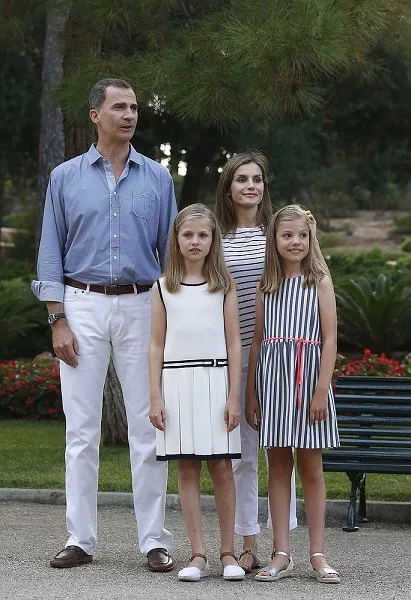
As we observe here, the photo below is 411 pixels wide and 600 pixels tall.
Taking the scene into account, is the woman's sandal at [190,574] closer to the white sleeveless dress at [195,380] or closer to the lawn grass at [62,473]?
the white sleeveless dress at [195,380]

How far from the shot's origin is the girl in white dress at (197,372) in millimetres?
5012

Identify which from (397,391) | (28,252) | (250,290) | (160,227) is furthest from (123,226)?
(28,252)

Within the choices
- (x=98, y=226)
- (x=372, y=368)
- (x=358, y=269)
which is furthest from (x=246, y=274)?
(x=358, y=269)

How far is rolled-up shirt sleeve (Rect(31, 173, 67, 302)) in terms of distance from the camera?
529cm

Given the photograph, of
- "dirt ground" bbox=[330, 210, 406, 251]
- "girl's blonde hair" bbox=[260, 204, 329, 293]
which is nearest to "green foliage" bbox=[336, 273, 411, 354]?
"girl's blonde hair" bbox=[260, 204, 329, 293]

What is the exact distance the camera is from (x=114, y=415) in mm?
9281

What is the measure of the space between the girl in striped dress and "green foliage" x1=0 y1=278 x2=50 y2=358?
8.62m

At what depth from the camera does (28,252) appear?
29281 millimetres

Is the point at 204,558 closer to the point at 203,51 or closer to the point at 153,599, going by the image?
the point at 153,599

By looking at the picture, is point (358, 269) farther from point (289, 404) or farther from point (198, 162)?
point (289, 404)

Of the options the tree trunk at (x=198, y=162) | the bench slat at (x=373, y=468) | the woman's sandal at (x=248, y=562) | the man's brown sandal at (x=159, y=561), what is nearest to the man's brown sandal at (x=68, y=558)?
the man's brown sandal at (x=159, y=561)

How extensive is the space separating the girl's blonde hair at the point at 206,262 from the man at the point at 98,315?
0.24 metres

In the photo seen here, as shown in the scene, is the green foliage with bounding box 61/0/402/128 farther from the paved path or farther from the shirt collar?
the paved path

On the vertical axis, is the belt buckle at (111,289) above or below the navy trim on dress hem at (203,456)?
above
